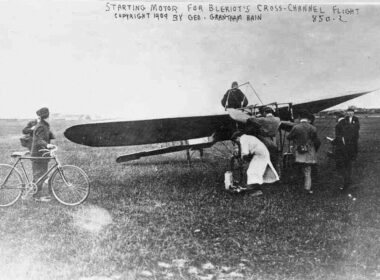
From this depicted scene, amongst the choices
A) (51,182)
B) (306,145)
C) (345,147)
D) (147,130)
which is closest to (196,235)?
(51,182)

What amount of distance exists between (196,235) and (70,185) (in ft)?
8.57

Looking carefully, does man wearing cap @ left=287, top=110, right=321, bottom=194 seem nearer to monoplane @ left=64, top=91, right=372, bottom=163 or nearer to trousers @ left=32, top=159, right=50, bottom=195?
monoplane @ left=64, top=91, right=372, bottom=163

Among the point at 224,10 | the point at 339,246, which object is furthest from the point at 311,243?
the point at 224,10

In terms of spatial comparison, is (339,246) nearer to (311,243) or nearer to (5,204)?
(311,243)

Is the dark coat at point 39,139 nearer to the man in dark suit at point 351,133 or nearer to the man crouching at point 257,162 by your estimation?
the man crouching at point 257,162

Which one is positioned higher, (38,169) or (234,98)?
(234,98)

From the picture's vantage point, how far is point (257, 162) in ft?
22.1

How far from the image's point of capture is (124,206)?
241 inches

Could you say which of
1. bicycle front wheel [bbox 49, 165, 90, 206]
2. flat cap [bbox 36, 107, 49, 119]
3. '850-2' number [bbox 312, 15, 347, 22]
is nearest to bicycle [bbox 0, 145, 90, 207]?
bicycle front wheel [bbox 49, 165, 90, 206]

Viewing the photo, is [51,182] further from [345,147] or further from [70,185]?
[345,147]

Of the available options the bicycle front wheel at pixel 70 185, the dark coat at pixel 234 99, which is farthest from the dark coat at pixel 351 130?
the bicycle front wheel at pixel 70 185

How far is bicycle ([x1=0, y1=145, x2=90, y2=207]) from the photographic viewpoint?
6.00 m

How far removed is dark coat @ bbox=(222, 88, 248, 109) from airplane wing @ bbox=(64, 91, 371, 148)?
1.31 ft

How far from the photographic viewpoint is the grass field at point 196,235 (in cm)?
393
